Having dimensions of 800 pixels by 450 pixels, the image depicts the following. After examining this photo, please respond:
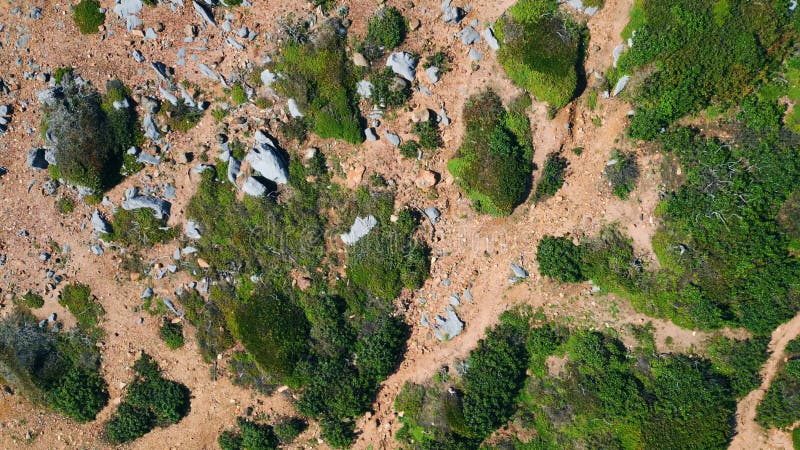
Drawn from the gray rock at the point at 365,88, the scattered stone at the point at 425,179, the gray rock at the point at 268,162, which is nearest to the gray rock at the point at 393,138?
the scattered stone at the point at 425,179

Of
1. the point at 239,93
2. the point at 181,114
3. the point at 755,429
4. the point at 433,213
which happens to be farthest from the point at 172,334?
the point at 755,429

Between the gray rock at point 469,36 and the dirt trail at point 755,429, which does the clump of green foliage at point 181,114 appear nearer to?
the gray rock at point 469,36

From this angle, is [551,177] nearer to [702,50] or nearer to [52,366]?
[702,50]

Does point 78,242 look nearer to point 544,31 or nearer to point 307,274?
point 307,274

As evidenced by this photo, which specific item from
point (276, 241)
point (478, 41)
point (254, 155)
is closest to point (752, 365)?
point (478, 41)

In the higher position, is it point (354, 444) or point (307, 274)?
point (307, 274)

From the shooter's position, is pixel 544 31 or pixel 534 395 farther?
pixel 534 395
